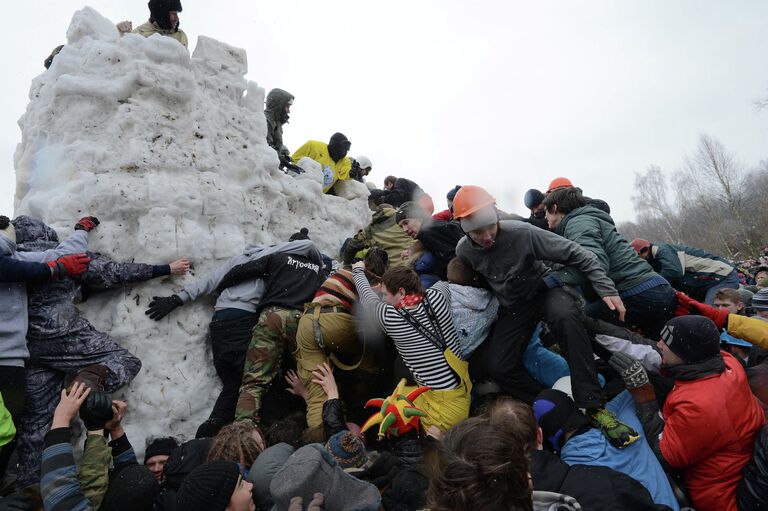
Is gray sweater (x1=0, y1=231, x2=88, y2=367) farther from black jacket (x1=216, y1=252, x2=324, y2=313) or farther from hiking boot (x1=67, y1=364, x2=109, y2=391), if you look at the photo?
black jacket (x1=216, y1=252, x2=324, y2=313)

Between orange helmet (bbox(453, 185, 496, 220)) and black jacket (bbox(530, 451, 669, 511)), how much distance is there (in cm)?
184

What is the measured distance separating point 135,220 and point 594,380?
431 cm

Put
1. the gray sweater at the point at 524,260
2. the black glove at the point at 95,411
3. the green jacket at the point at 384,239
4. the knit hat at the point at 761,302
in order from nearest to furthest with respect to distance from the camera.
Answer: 1. the black glove at the point at 95,411
2. the gray sweater at the point at 524,260
3. the knit hat at the point at 761,302
4. the green jacket at the point at 384,239

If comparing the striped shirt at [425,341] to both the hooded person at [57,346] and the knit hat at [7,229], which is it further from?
the knit hat at [7,229]

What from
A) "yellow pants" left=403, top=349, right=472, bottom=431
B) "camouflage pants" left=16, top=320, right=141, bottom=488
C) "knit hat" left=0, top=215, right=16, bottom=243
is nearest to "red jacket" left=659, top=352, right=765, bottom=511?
"yellow pants" left=403, top=349, right=472, bottom=431

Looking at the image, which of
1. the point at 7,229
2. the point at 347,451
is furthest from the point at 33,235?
the point at 347,451

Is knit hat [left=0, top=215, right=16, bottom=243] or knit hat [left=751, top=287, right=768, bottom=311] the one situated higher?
knit hat [left=0, top=215, right=16, bottom=243]

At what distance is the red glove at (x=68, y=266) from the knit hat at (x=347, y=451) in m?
2.53

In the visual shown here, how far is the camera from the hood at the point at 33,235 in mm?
3457

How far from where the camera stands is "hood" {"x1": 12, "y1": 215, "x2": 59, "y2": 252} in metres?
3.46

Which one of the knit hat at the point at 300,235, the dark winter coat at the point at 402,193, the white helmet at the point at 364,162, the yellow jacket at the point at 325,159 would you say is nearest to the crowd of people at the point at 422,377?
the knit hat at the point at 300,235

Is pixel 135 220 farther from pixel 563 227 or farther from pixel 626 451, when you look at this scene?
pixel 626 451

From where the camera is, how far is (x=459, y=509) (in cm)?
149

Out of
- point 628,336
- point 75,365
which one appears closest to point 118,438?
point 75,365
